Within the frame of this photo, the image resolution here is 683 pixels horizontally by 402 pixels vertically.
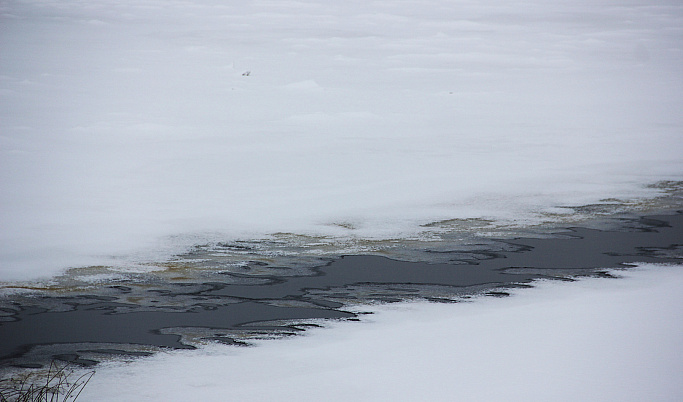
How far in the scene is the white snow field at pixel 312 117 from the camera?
661 cm

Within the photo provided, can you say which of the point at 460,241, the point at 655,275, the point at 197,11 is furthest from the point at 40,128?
the point at 197,11

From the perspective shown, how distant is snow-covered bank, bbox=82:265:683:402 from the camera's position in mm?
3279

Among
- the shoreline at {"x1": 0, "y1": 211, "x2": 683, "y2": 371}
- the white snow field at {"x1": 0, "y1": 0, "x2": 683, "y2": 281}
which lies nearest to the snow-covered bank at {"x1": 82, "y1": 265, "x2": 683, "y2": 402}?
the shoreline at {"x1": 0, "y1": 211, "x2": 683, "y2": 371}

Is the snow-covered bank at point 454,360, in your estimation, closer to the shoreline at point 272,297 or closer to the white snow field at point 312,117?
the shoreline at point 272,297

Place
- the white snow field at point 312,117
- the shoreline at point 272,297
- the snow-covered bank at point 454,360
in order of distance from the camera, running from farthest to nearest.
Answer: the white snow field at point 312,117, the shoreline at point 272,297, the snow-covered bank at point 454,360

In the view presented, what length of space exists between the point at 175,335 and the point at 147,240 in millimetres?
1915

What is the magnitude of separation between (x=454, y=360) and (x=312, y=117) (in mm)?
8141

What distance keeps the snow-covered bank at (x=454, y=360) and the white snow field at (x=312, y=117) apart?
183 cm

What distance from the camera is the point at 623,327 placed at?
4023mm

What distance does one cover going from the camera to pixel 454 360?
143 inches

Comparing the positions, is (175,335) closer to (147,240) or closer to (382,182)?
(147,240)

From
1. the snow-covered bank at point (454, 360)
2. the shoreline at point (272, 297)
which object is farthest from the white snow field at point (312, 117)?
the snow-covered bank at point (454, 360)

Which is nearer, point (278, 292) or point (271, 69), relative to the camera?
point (278, 292)

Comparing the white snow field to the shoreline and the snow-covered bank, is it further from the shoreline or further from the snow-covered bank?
the snow-covered bank
